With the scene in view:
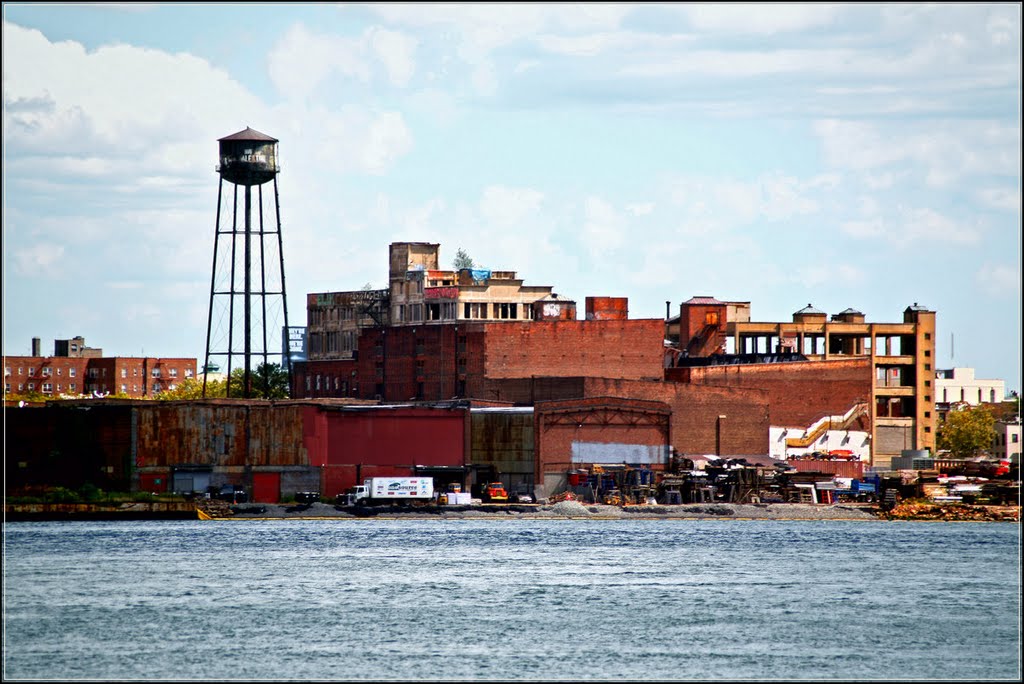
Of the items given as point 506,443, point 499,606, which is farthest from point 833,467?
point 499,606

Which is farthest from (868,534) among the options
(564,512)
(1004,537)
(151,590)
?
(151,590)

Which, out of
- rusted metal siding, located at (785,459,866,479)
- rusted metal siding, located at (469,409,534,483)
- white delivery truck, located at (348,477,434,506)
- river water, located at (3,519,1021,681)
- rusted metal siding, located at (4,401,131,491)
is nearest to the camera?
river water, located at (3,519,1021,681)

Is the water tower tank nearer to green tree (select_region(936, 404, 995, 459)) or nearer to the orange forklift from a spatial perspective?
the orange forklift

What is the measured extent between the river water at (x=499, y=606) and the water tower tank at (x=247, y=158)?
32083mm

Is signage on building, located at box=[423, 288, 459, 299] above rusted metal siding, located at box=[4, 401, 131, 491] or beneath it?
above

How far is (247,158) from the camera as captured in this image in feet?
409

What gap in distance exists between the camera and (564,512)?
113375 mm

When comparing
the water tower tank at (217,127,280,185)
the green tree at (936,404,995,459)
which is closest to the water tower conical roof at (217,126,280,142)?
the water tower tank at (217,127,280,185)

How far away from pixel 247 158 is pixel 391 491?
26938 mm

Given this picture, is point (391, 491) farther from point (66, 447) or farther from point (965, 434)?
point (965, 434)

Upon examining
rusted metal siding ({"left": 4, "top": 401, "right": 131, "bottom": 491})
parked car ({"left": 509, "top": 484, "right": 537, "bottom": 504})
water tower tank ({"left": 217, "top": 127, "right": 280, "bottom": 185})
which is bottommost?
parked car ({"left": 509, "top": 484, "right": 537, "bottom": 504})

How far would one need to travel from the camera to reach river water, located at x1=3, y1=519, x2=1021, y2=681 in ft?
172

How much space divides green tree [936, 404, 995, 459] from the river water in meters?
72.3

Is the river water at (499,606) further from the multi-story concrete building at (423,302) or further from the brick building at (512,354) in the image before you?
the multi-story concrete building at (423,302)
